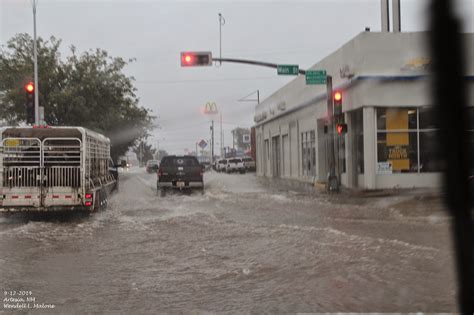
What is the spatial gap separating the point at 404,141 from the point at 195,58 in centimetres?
842

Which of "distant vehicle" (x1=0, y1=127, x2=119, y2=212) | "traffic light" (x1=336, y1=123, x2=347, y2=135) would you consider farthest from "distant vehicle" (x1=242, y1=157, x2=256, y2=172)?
"distant vehicle" (x1=0, y1=127, x2=119, y2=212)

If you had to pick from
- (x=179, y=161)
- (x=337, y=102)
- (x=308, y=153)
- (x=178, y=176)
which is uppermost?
(x=337, y=102)

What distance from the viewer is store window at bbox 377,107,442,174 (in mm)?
19953

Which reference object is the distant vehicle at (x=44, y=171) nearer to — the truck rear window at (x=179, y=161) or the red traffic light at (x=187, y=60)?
the red traffic light at (x=187, y=60)

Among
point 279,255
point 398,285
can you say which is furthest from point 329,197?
point 398,285

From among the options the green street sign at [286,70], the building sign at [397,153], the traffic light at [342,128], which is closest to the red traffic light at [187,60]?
the green street sign at [286,70]

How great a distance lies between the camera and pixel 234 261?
815 centimetres

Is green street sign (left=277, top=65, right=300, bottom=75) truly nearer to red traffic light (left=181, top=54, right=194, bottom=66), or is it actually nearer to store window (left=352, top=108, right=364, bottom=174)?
store window (left=352, top=108, right=364, bottom=174)

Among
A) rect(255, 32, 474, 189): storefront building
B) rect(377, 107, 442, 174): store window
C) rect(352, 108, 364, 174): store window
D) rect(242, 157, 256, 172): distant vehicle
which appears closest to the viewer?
rect(255, 32, 474, 189): storefront building

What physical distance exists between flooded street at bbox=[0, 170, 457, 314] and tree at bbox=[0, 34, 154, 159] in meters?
18.8

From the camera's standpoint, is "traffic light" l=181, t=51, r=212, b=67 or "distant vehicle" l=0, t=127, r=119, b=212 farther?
"traffic light" l=181, t=51, r=212, b=67

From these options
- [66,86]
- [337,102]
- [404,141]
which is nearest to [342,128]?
[337,102]

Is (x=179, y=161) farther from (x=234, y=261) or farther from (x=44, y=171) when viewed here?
(x=234, y=261)

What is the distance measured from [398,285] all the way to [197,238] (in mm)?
4839
